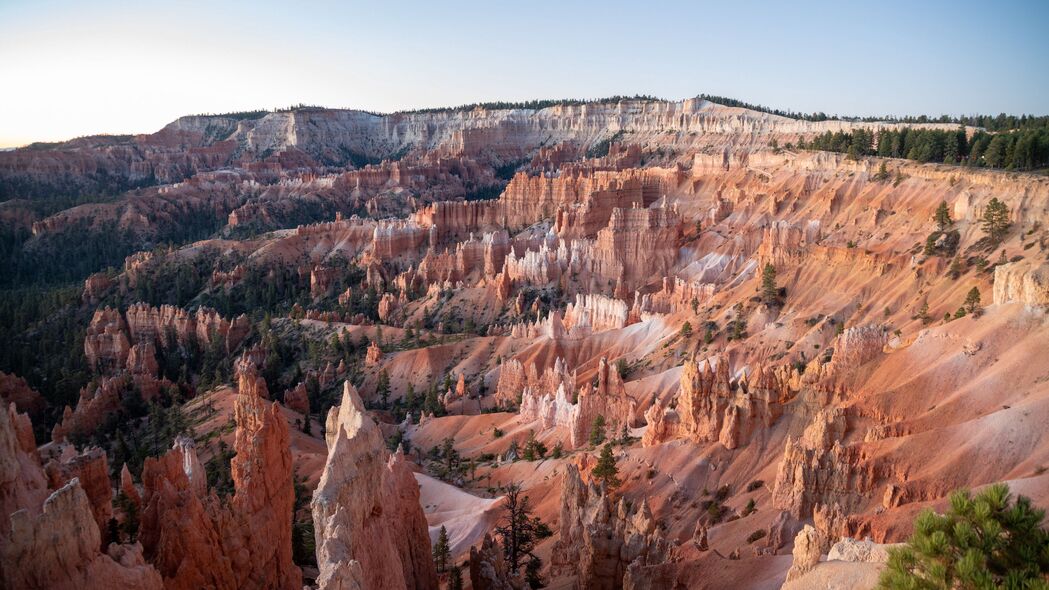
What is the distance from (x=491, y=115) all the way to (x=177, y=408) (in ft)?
494

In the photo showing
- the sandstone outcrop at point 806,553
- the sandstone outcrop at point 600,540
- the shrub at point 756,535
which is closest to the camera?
the sandstone outcrop at point 806,553

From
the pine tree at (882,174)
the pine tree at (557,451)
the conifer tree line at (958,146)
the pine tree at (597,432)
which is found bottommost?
the pine tree at (557,451)

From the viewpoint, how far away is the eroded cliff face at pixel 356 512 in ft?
42.3

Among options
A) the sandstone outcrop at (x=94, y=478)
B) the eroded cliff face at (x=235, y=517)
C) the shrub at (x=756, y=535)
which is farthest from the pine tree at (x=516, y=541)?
the sandstone outcrop at (x=94, y=478)

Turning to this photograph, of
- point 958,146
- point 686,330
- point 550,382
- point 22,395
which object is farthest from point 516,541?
point 958,146

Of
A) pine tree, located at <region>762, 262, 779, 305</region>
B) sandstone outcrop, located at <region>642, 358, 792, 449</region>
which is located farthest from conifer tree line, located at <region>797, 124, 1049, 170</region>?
sandstone outcrop, located at <region>642, 358, 792, 449</region>

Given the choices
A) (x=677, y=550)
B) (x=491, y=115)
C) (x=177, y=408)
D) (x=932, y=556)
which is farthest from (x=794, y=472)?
(x=491, y=115)

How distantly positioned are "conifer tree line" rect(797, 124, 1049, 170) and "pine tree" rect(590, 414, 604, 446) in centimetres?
3945

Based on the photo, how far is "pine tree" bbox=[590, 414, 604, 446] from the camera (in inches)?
1395

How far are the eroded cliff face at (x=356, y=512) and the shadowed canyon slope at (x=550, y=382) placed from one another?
0.07 m

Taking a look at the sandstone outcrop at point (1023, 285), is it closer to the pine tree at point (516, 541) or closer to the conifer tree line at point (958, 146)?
the pine tree at point (516, 541)

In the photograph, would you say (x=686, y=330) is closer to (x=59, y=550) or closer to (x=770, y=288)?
(x=770, y=288)

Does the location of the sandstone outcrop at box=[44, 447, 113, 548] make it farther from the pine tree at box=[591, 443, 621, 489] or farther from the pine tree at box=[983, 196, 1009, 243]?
the pine tree at box=[983, 196, 1009, 243]

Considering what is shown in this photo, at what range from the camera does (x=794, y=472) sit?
76.2 feet
